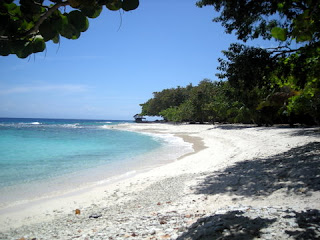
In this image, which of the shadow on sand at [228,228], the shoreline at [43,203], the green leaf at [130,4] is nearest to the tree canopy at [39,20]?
the green leaf at [130,4]

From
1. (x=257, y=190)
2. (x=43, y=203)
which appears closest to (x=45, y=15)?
(x=257, y=190)

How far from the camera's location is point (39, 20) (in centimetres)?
145

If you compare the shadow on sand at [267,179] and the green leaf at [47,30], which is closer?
the green leaf at [47,30]

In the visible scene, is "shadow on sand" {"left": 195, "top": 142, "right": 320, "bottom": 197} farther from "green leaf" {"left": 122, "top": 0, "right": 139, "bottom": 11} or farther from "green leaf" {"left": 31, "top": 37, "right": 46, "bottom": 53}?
"green leaf" {"left": 31, "top": 37, "right": 46, "bottom": 53}

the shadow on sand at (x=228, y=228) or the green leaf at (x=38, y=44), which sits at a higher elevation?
the green leaf at (x=38, y=44)

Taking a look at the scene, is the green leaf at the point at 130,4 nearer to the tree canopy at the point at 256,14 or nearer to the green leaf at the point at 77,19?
the green leaf at the point at 77,19

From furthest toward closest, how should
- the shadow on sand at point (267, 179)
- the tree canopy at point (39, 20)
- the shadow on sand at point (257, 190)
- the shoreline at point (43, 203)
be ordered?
the shoreline at point (43, 203)
the shadow on sand at point (267, 179)
the shadow on sand at point (257, 190)
the tree canopy at point (39, 20)

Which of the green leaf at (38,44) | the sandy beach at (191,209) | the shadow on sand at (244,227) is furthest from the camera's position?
the sandy beach at (191,209)

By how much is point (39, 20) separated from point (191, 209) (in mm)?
3742

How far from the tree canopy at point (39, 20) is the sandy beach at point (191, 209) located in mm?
2470

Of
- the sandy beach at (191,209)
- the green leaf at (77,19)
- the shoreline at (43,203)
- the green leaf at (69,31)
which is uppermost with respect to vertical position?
the green leaf at (77,19)

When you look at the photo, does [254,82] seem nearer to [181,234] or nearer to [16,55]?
[181,234]

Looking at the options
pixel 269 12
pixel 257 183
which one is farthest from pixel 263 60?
pixel 257 183

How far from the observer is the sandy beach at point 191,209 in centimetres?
251
